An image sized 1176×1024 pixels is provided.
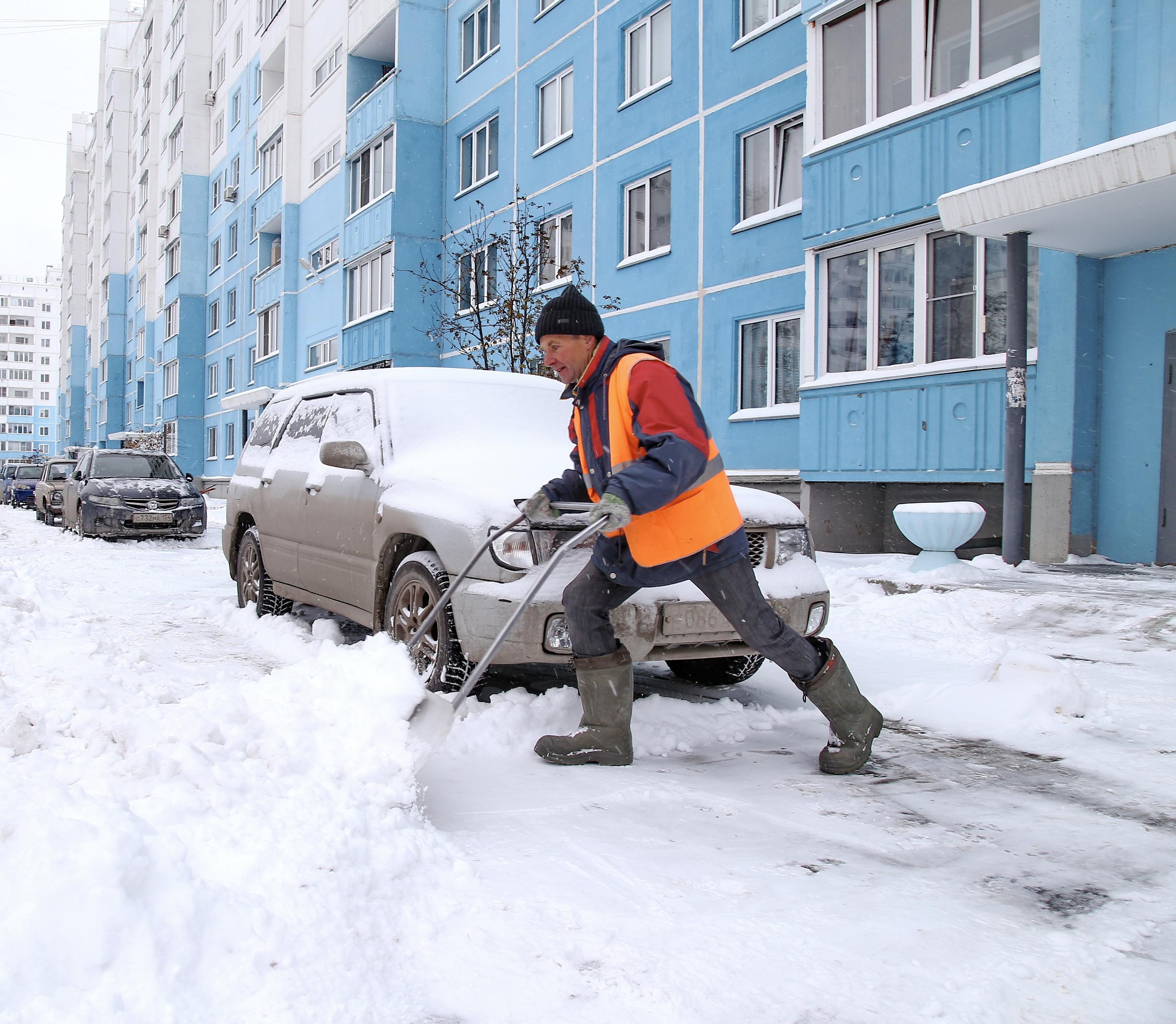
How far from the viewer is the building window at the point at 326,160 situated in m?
27.2

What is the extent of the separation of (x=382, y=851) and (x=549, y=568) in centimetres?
122

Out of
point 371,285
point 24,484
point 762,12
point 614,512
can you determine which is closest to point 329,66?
point 371,285

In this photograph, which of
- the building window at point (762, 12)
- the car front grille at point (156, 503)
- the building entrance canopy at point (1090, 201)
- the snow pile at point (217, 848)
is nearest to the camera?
the snow pile at point (217, 848)

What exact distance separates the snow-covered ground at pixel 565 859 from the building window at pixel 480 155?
1886cm

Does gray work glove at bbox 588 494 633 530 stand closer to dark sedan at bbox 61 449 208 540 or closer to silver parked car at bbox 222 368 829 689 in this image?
silver parked car at bbox 222 368 829 689

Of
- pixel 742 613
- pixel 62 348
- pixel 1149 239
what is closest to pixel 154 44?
pixel 62 348

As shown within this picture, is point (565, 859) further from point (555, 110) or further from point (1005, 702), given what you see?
point (555, 110)

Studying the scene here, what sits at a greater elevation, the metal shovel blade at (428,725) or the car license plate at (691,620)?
the car license plate at (691,620)

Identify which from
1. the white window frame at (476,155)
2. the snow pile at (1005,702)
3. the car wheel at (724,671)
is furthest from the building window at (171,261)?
the snow pile at (1005,702)

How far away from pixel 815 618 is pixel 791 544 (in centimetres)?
39

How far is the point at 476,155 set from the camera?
22.0 metres

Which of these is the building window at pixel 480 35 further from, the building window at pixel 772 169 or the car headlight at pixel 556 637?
the car headlight at pixel 556 637

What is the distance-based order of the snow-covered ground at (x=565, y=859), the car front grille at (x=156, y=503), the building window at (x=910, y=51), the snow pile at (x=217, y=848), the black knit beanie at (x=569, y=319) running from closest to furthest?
the snow pile at (x=217, y=848) → the snow-covered ground at (x=565, y=859) → the black knit beanie at (x=569, y=319) → the building window at (x=910, y=51) → the car front grille at (x=156, y=503)

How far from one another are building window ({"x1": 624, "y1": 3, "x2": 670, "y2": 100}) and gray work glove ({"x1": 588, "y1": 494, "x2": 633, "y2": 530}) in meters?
15.0
